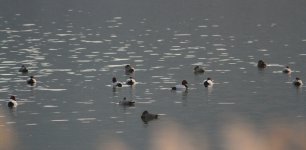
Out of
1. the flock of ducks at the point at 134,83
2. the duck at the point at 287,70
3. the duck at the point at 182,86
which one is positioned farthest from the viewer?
the duck at the point at 287,70

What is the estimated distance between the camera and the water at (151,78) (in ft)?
164

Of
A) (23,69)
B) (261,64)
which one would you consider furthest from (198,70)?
(23,69)

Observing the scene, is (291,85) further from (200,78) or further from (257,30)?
(257,30)

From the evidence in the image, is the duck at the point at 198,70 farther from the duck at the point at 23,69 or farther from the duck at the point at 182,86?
the duck at the point at 23,69

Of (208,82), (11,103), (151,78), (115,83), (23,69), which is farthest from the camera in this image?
(23,69)

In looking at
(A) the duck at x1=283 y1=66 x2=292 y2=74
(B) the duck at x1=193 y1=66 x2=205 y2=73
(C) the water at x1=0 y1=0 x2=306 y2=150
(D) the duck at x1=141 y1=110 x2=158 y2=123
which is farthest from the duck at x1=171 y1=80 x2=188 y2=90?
(A) the duck at x1=283 y1=66 x2=292 y2=74

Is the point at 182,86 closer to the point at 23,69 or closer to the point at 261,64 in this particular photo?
the point at 261,64

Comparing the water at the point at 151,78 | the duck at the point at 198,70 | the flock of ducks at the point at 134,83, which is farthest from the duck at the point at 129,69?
the duck at the point at 198,70

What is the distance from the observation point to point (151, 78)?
6944cm

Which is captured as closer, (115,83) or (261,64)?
(115,83)

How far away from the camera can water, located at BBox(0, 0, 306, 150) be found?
50031mm

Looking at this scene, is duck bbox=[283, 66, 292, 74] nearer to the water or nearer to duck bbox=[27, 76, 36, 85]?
the water

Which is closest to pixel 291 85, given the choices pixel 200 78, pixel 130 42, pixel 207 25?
pixel 200 78

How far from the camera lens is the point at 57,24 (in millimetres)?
118000
